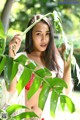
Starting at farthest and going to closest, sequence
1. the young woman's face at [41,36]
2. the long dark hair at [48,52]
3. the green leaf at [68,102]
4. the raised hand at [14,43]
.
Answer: the long dark hair at [48,52] < the young woman's face at [41,36] < the raised hand at [14,43] < the green leaf at [68,102]

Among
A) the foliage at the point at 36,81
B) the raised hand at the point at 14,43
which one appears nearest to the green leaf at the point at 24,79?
the foliage at the point at 36,81

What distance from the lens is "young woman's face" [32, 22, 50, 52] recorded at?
280 cm

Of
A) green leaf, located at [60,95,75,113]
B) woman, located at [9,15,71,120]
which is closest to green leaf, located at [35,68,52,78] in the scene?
green leaf, located at [60,95,75,113]

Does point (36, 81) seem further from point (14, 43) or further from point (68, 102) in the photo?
point (14, 43)

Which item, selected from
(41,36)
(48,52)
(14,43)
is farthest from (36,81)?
(48,52)

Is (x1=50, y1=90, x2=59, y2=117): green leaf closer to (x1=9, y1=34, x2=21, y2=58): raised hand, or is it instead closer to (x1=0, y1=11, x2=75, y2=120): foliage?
(x1=0, y1=11, x2=75, y2=120): foliage

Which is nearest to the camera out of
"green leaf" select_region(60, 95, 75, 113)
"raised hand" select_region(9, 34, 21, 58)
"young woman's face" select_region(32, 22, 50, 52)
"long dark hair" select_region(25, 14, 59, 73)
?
"green leaf" select_region(60, 95, 75, 113)

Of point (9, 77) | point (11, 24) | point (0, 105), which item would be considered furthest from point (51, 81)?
point (11, 24)

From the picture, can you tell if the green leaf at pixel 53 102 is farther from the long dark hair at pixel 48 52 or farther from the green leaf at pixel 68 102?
the long dark hair at pixel 48 52

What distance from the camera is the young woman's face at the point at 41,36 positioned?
280cm

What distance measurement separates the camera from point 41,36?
2805 millimetres

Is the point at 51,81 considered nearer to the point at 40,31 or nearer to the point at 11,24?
the point at 40,31

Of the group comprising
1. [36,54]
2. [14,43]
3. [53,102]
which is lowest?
[53,102]

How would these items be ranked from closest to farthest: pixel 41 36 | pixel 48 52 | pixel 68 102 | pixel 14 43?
1. pixel 68 102
2. pixel 14 43
3. pixel 41 36
4. pixel 48 52
